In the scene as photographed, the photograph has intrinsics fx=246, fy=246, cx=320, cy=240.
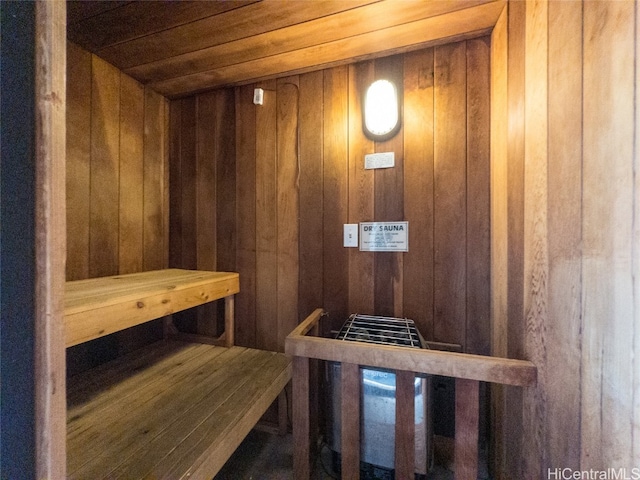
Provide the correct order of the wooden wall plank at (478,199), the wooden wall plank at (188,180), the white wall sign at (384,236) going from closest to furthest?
1. the wooden wall plank at (478,199)
2. the white wall sign at (384,236)
3. the wooden wall plank at (188,180)

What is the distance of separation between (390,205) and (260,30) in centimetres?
103

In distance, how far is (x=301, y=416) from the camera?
956mm

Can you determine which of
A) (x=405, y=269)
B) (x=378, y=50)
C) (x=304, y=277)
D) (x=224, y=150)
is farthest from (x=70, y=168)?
(x=405, y=269)

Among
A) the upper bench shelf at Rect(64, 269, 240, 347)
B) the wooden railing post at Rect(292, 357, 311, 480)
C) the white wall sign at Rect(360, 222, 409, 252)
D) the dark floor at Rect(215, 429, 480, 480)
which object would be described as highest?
the white wall sign at Rect(360, 222, 409, 252)

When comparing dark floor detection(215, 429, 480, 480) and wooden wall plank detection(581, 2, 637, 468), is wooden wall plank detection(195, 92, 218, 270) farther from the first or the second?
wooden wall plank detection(581, 2, 637, 468)

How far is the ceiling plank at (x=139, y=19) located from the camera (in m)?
0.99

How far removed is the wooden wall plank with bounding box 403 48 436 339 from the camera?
4.04 ft

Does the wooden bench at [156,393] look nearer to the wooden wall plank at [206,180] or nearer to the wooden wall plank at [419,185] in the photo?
the wooden wall plank at [206,180]

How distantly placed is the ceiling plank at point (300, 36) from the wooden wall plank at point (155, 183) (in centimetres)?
19

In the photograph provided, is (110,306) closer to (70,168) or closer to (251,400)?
(251,400)

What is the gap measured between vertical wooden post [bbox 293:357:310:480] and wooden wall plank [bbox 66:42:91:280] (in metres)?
1.22

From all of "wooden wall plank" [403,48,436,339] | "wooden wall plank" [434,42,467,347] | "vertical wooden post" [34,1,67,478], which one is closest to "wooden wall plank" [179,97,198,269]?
"vertical wooden post" [34,1,67,478]

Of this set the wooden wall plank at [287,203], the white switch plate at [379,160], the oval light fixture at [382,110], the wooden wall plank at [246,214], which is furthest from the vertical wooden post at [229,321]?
the oval light fixture at [382,110]

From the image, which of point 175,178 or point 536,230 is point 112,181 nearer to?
point 175,178
